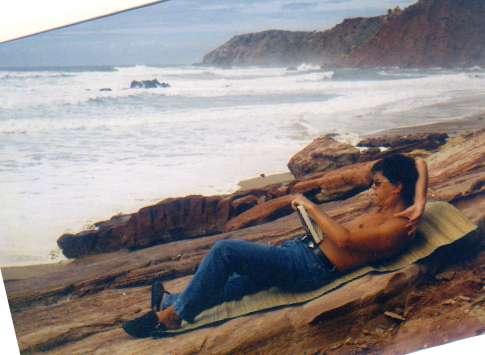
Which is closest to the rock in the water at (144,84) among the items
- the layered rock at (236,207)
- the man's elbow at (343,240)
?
the layered rock at (236,207)

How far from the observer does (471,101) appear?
13.4ft

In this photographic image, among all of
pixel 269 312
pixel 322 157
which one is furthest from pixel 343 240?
pixel 269 312

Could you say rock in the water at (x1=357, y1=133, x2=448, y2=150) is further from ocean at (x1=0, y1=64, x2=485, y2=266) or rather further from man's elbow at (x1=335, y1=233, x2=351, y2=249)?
man's elbow at (x1=335, y1=233, x2=351, y2=249)

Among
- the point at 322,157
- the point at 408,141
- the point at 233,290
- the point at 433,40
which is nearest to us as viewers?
the point at 233,290

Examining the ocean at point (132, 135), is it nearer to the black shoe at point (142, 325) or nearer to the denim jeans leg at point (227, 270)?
the denim jeans leg at point (227, 270)

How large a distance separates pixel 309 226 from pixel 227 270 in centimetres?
58

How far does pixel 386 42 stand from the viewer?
395 cm

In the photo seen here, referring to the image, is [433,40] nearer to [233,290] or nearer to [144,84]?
[144,84]

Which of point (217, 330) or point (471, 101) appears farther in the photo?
point (471, 101)

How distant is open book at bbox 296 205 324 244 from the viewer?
3705 mm

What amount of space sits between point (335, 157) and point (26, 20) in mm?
2035

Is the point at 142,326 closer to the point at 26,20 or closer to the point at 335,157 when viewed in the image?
the point at 335,157

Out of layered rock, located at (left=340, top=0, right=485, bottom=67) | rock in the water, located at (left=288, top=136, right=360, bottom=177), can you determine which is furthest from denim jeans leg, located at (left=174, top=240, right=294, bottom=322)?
layered rock, located at (left=340, top=0, right=485, bottom=67)

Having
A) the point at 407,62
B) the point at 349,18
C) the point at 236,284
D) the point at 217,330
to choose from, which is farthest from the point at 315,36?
the point at 217,330
